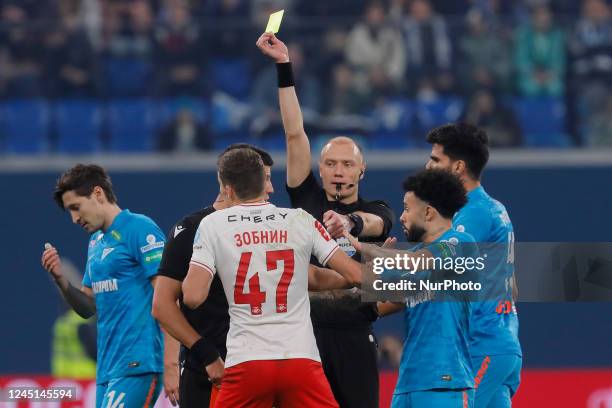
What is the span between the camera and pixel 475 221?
7141 mm

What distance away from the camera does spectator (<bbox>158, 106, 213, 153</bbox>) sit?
46.2 feet

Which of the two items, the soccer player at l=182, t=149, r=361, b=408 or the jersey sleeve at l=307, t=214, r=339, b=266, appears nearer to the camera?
the soccer player at l=182, t=149, r=361, b=408

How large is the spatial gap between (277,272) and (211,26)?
9.16 metres

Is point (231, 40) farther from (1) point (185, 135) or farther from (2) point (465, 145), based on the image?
(2) point (465, 145)

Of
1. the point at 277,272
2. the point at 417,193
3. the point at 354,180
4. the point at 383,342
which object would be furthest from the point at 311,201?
the point at 383,342

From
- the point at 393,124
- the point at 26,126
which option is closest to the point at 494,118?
the point at 393,124

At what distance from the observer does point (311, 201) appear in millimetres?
7094

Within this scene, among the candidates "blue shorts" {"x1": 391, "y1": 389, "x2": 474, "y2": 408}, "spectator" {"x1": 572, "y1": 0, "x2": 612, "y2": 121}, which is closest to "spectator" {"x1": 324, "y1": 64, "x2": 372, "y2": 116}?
"spectator" {"x1": 572, "y1": 0, "x2": 612, "y2": 121}

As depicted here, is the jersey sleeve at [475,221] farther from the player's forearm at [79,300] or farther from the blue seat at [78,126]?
the blue seat at [78,126]

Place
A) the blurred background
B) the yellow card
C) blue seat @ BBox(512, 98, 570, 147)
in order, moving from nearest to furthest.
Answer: the yellow card, the blurred background, blue seat @ BBox(512, 98, 570, 147)

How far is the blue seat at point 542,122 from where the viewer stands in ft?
46.1

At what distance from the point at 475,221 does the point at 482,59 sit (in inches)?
287

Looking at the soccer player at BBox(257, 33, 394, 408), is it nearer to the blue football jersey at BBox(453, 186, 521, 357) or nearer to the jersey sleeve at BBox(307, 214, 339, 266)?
the blue football jersey at BBox(453, 186, 521, 357)

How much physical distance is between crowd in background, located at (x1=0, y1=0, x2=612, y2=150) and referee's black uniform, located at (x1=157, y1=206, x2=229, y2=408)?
7459 mm
